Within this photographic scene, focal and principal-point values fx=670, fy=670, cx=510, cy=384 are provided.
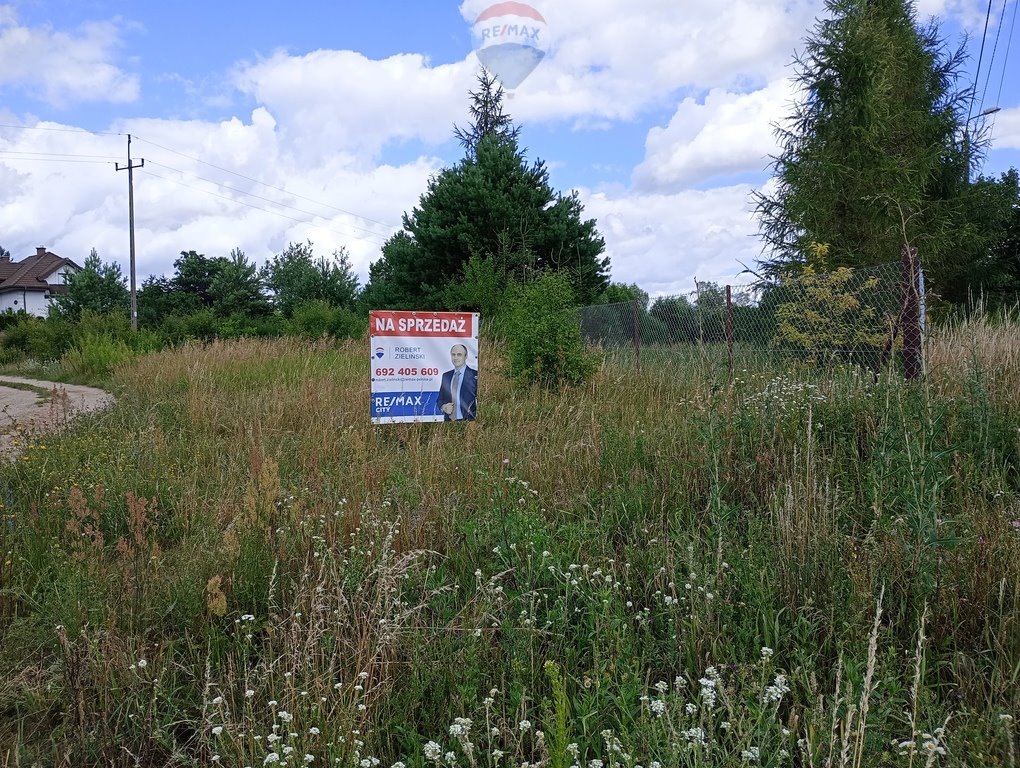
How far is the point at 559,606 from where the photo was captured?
8.94 feet

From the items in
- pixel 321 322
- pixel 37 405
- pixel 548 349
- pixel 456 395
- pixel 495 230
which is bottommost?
pixel 37 405

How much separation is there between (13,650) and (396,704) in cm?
184

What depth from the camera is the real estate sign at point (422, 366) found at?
5.97 meters

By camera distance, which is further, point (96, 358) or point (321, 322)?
point (321, 322)

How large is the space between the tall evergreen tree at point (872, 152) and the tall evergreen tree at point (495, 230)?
19.6 ft

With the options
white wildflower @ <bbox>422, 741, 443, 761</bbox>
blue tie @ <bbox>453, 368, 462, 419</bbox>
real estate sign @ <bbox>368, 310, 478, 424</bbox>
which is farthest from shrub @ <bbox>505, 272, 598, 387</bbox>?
white wildflower @ <bbox>422, 741, 443, 761</bbox>

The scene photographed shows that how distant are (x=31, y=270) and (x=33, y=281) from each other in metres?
3.39

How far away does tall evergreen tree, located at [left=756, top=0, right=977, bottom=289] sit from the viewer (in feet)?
46.1

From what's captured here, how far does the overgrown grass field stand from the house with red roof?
2783 inches

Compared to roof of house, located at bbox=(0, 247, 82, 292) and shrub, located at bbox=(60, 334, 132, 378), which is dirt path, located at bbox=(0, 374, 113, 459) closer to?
shrub, located at bbox=(60, 334, 132, 378)

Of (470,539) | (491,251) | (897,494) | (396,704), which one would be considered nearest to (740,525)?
(897,494)

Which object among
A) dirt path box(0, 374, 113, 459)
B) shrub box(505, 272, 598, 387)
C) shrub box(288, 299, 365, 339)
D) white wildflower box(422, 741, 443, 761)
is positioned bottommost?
white wildflower box(422, 741, 443, 761)

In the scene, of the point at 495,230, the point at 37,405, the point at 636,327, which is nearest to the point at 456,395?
the point at 636,327

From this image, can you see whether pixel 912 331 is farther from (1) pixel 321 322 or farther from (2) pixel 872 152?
(1) pixel 321 322
